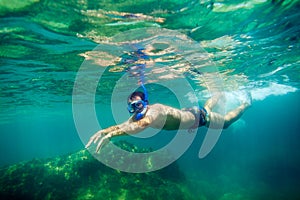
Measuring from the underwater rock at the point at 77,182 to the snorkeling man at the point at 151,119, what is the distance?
6.74 metres

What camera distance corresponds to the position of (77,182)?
43.7 ft

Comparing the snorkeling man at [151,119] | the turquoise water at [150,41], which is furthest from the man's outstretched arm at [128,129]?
the turquoise water at [150,41]

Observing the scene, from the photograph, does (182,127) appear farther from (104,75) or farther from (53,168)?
(104,75)

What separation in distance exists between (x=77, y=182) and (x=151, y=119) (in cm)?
1042

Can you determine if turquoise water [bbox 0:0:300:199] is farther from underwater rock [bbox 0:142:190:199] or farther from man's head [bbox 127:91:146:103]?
underwater rock [bbox 0:142:190:199]

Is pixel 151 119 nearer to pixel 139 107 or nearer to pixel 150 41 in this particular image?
pixel 139 107

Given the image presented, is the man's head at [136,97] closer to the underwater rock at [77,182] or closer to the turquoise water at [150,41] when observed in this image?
the turquoise water at [150,41]

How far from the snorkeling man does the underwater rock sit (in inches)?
265

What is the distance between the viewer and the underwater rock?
12602 millimetres

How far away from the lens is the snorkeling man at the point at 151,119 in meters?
5.08

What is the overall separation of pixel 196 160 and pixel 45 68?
39.2 meters

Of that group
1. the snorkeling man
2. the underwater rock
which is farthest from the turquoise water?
the underwater rock

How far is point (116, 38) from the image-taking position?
38.6 ft

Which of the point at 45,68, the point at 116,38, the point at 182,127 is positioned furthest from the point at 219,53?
the point at 45,68
